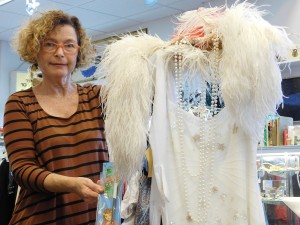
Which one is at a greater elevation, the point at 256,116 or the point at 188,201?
the point at 256,116

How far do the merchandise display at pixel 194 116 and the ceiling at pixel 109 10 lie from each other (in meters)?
2.90

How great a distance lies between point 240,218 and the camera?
1.17 meters

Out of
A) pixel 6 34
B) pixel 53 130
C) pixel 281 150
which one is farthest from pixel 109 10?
pixel 53 130

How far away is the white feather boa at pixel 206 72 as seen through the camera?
1108 mm

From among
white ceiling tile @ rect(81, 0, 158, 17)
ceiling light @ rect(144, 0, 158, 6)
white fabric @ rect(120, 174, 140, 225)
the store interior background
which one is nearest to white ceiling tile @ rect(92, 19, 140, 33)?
the store interior background

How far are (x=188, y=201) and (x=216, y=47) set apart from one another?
0.43 metres

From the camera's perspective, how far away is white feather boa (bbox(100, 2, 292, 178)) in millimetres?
1108

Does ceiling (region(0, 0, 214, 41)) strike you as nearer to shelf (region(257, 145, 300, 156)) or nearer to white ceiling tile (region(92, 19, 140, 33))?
white ceiling tile (region(92, 19, 140, 33))

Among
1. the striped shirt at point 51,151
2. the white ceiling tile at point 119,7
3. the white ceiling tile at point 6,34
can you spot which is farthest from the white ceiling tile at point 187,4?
the striped shirt at point 51,151

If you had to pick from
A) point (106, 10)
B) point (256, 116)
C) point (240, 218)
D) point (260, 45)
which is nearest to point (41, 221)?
point (240, 218)

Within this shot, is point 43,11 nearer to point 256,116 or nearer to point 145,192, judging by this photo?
point 145,192

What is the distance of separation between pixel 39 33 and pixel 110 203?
650 millimetres

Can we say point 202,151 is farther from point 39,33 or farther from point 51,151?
point 39,33

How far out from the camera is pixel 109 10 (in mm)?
4344
